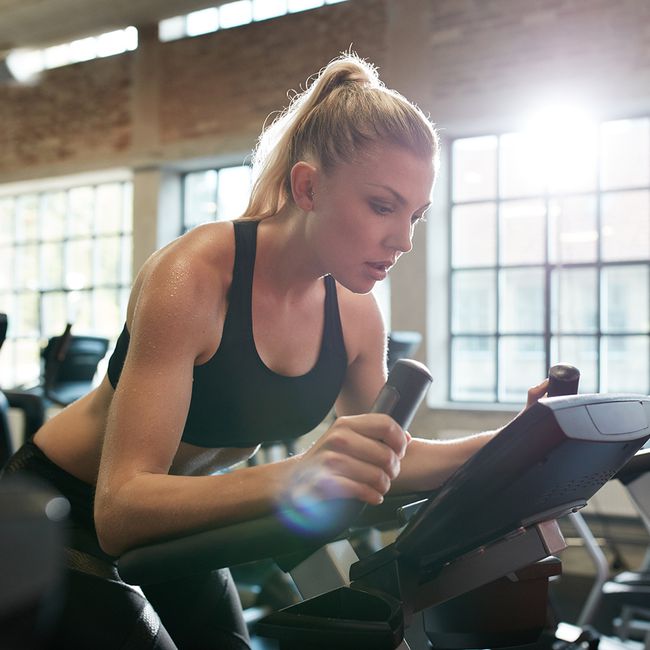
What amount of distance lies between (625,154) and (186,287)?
12.8 feet

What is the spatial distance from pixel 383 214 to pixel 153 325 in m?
0.31

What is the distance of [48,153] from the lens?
5.84 meters

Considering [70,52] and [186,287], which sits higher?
[70,52]

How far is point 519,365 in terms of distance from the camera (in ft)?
14.4

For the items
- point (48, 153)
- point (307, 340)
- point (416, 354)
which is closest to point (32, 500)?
A: point (307, 340)

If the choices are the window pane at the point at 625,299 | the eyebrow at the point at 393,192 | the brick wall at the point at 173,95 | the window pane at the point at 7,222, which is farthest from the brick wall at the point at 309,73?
the eyebrow at the point at 393,192

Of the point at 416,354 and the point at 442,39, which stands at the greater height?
the point at 442,39

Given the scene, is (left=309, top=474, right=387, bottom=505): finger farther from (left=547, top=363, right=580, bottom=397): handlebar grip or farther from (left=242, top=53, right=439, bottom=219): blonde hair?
(left=242, top=53, right=439, bottom=219): blonde hair

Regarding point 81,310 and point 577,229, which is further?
point 81,310

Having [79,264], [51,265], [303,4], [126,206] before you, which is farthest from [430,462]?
[51,265]

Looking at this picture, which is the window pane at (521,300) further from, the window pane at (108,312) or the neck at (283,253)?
the neck at (283,253)

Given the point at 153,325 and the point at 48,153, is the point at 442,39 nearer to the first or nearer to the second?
the point at 48,153

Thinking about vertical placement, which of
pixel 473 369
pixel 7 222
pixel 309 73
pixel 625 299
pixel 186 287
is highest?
pixel 309 73

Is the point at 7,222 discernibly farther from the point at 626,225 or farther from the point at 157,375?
the point at 157,375
